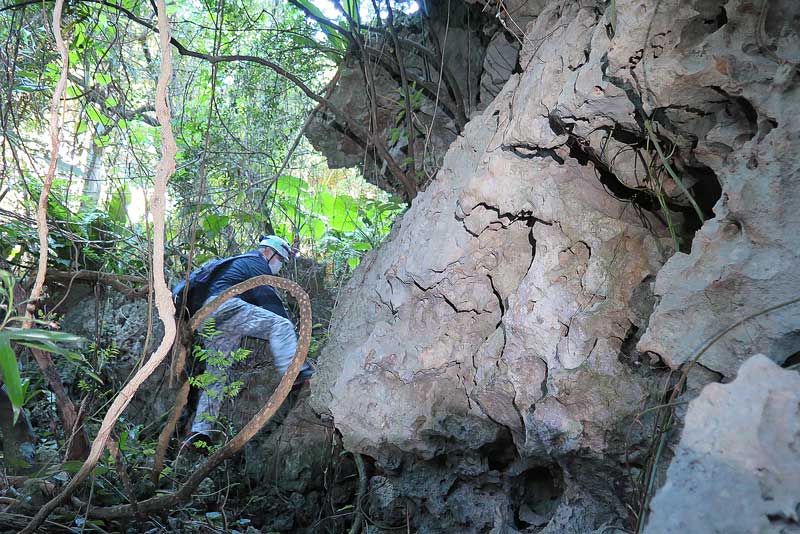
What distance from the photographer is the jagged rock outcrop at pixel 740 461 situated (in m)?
1.11

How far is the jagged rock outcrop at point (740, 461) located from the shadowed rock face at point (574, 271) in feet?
1.50

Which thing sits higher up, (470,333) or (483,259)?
(483,259)

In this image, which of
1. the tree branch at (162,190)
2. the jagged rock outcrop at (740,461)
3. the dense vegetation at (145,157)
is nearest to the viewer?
the jagged rock outcrop at (740,461)

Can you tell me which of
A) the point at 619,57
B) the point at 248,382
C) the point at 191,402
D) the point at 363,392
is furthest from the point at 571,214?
the point at 191,402

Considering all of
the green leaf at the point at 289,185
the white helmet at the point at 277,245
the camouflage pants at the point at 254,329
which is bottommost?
the camouflage pants at the point at 254,329

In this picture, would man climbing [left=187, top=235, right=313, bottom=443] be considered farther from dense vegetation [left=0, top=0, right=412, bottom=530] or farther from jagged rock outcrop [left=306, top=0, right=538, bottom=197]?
jagged rock outcrop [left=306, top=0, right=538, bottom=197]

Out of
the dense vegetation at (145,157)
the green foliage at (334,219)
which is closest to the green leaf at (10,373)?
the dense vegetation at (145,157)

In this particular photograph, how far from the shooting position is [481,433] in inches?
104

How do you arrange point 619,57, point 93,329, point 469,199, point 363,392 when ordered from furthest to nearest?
point 93,329 → point 363,392 → point 469,199 → point 619,57

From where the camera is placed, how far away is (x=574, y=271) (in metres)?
2.40

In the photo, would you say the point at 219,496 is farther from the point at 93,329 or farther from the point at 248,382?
the point at 93,329

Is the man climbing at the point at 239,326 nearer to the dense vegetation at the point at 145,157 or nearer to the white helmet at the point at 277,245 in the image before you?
the white helmet at the point at 277,245

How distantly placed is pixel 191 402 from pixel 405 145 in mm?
2893

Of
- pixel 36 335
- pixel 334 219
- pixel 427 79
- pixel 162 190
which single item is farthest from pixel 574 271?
pixel 334 219
